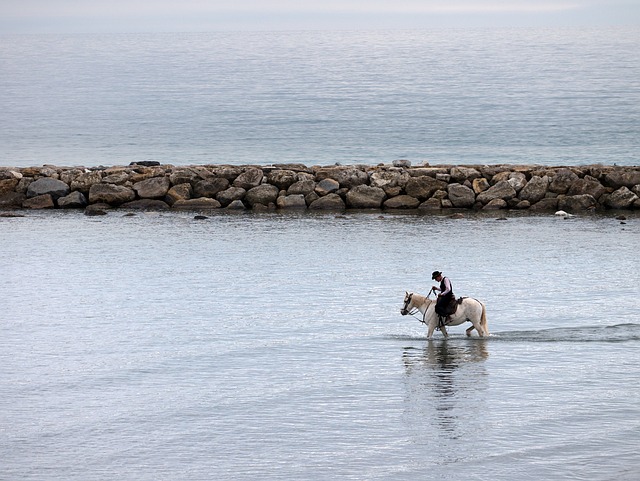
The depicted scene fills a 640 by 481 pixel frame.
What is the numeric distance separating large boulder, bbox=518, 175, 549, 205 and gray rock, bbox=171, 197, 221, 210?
35.9ft

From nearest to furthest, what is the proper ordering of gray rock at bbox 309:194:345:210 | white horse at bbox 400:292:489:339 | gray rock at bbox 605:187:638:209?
white horse at bbox 400:292:489:339, gray rock at bbox 605:187:638:209, gray rock at bbox 309:194:345:210

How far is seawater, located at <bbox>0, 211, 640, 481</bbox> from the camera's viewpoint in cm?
1683

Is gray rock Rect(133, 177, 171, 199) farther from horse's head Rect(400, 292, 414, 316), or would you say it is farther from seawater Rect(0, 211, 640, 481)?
horse's head Rect(400, 292, 414, 316)

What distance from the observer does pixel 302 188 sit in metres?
42.7

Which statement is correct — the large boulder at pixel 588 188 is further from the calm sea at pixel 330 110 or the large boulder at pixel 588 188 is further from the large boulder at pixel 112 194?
the calm sea at pixel 330 110

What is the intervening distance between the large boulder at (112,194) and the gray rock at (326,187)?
672 cm

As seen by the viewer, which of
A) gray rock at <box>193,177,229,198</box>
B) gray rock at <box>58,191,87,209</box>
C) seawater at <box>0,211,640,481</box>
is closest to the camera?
seawater at <box>0,211,640,481</box>

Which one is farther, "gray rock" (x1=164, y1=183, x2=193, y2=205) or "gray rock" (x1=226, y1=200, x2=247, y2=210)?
"gray rock" (x1=164, y1=183, x2=193, y2=205)

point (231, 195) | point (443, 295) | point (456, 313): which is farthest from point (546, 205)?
point (443, 295)

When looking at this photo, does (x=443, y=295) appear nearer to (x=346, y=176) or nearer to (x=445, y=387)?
(x=445, y=387)

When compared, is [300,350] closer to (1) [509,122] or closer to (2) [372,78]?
(1) [509,122]

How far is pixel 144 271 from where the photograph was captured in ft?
107

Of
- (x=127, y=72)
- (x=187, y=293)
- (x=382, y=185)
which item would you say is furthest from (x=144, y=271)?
(x=127, y=72)

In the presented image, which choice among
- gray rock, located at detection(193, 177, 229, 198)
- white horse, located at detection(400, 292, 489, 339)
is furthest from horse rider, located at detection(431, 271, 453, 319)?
gray rock, located at detection(193, 177, 229, 198)
